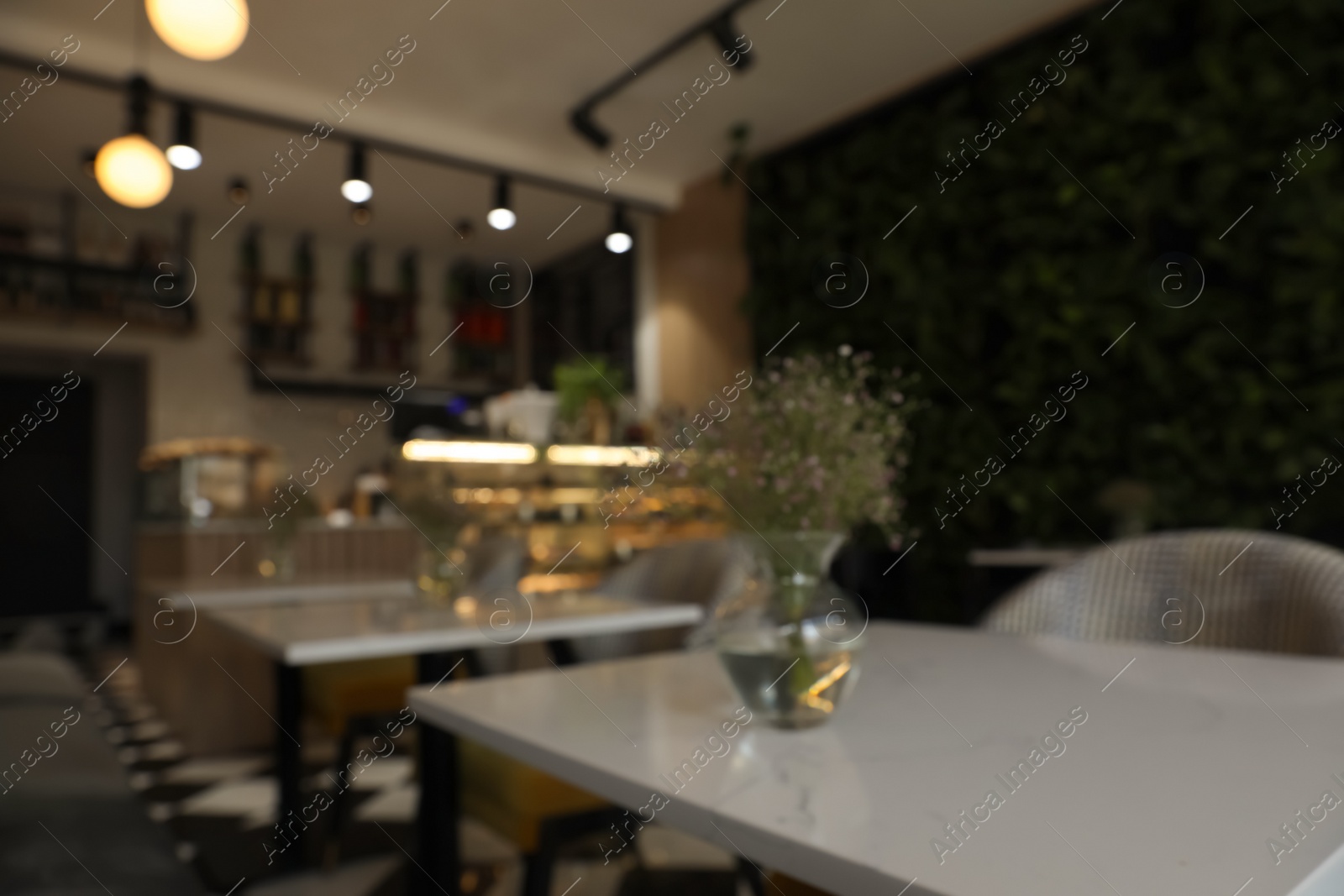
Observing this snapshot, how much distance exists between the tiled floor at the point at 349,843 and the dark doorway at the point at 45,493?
200 inches

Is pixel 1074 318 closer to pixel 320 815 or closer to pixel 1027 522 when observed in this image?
pixel 1027 522

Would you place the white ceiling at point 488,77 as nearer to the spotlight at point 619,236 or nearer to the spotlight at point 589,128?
the spotlight at point 589,128

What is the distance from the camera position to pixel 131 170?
3076 mm

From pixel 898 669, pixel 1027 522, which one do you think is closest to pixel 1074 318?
pixel 1027 522

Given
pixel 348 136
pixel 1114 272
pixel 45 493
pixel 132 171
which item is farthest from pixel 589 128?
pixel 45 493

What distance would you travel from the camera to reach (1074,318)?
12.6 feet

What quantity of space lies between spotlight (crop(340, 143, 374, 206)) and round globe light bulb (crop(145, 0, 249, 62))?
2.00 meters

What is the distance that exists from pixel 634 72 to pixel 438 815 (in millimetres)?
3924

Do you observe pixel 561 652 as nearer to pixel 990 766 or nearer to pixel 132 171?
pixel 990 766

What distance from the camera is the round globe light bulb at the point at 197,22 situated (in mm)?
2148

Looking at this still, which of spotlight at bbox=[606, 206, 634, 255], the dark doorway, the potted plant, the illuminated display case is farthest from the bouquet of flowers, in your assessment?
the dark doorway

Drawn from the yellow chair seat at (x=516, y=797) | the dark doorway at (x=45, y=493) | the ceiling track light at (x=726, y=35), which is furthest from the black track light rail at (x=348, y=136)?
the yellow chair seat at (x=516, y=797)

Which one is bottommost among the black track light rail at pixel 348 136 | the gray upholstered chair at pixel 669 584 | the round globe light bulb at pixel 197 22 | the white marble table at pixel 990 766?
the white marble table at pixel 990 766

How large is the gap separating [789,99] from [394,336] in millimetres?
3982
